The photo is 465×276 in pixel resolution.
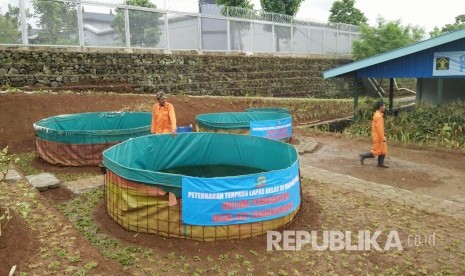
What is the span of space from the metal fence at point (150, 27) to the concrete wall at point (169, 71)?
1.99 ft

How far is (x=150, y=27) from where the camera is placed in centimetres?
1881

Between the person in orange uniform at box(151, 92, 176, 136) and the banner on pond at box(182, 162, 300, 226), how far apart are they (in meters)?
4.06

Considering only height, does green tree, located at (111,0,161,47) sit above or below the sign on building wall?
above

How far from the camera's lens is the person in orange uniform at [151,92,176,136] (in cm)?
949

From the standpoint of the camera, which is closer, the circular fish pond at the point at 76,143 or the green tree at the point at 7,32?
the circular fish pond at the point at 76,143

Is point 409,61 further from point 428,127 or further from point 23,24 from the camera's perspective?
point 23,24

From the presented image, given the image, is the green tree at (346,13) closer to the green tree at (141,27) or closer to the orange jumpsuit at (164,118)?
the green tree at (141,27)

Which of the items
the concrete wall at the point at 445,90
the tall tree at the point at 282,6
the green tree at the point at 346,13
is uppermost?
the green tree at the point at 346,13

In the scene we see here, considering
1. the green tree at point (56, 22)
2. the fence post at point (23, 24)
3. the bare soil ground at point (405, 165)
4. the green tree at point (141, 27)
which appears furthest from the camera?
the green tree at point (141, 27)

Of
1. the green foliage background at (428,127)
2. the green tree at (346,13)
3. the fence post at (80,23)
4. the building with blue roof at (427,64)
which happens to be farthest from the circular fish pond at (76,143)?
the green tree at (346,13)

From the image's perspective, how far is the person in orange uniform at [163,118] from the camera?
9492 mm

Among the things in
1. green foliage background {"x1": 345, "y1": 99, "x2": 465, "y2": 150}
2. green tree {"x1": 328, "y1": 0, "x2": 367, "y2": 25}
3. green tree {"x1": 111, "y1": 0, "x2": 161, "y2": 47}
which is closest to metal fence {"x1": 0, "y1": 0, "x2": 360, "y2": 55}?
green tree {"x1": 111, "y1": 0, "x2": 161, "y2": 47}

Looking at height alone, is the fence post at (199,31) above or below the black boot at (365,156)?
above

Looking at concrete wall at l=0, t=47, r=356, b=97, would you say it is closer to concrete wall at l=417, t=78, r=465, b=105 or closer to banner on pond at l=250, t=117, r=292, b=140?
banner on pond at l=250, t=117, r=292, b=140
